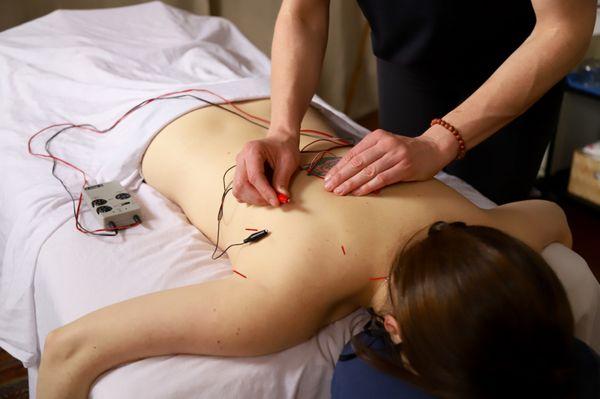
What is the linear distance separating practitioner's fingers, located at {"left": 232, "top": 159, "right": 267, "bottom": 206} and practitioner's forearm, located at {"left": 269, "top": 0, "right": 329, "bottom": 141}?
0.22 meters

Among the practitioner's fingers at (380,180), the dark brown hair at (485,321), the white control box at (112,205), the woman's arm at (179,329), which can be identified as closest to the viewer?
the dark brown hair at (485,321)

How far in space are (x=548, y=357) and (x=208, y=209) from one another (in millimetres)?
751

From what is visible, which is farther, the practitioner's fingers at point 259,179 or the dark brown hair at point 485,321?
the practitioner's fingers at point 259,179

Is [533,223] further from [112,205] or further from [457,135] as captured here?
[112,205]

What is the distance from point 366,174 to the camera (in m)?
1.08

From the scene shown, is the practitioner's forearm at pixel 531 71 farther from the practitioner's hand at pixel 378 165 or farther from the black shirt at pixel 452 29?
the black shirt at pixel 452 29

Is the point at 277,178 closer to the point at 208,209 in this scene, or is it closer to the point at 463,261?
the point at 208,209

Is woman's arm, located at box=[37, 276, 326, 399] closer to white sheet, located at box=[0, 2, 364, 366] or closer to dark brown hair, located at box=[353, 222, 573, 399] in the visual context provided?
dark brown hair, located at box=[353, 222, 573, 399]

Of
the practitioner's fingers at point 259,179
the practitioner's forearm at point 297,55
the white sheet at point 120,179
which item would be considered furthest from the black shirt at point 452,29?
the practitioner's fingers at point 259,179

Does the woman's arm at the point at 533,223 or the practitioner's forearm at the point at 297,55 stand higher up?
the practitioner's forearm at the point at 297,55

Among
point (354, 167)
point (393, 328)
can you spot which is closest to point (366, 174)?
point (354, 167)

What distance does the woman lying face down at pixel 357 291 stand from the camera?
74 cm

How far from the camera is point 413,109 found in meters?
1.59

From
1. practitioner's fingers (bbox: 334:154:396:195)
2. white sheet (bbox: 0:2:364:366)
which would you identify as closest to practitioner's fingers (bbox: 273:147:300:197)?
practitioner's fingers (bbox: 334:154:396:195)
